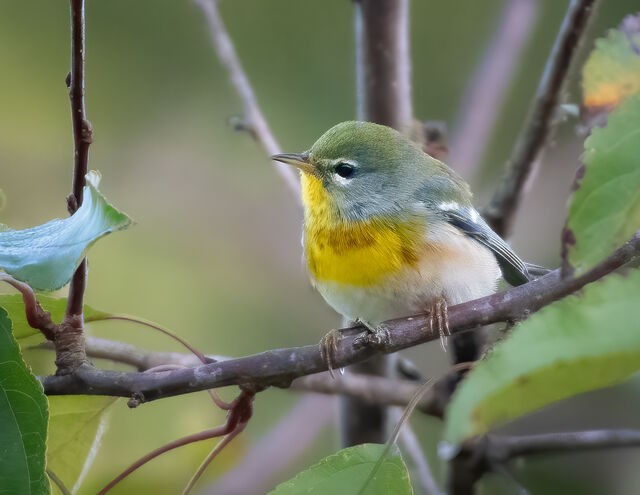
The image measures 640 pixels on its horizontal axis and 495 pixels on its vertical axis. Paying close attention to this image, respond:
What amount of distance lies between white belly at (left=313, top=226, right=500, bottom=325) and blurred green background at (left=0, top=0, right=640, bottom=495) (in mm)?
1313

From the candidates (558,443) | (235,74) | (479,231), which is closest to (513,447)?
(558,443)

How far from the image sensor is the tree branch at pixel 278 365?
1.02 metres

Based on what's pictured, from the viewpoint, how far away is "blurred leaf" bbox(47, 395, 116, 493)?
3.89ft

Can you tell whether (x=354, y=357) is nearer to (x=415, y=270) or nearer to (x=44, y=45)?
(x=415, y=270)

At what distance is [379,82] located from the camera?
5.94ft

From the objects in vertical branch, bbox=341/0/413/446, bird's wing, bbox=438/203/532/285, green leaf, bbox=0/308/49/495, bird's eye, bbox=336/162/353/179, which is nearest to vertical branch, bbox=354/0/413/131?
vertical branch, bbox=341/0/413/446

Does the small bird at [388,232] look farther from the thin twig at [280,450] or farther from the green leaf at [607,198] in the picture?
the thin twig at [280,450]

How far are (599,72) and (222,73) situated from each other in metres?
3.50

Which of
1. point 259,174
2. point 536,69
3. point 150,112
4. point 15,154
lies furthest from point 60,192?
point 536,69

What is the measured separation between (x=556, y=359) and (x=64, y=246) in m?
0.59

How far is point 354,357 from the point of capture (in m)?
1.08

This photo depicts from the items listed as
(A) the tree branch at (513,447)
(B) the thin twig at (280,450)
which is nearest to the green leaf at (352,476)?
(A) the tree branch at (513,447)

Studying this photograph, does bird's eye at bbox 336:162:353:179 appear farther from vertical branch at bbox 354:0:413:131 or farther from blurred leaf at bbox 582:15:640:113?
blurred leaf at bbox 582:15:640:113

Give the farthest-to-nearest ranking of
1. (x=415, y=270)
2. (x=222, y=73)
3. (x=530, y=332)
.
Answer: (x=222, y=73)
(x=415, y=270)
(x=530, y=332)
